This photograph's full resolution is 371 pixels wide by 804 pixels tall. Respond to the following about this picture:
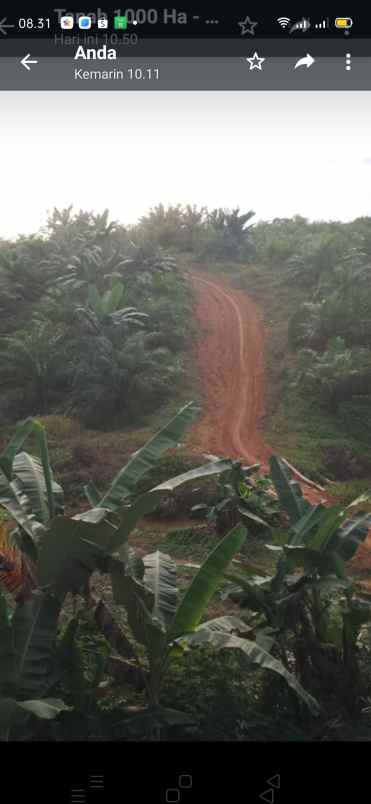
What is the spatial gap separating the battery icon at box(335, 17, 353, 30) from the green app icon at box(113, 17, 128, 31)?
2.81ft

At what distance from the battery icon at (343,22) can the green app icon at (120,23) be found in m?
0.86

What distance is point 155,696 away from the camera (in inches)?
151

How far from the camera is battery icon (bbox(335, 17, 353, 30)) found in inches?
106

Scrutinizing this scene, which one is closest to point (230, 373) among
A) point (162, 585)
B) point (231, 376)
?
point (231, 376)

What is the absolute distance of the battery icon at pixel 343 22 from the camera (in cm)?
269

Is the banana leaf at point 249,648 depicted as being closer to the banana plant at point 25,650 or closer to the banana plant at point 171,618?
the banana plant at point 171,618

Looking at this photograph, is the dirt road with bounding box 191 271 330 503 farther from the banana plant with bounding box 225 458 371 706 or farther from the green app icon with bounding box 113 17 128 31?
the green app icon with bounding box 113 17 128 31

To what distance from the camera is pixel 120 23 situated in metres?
2.73

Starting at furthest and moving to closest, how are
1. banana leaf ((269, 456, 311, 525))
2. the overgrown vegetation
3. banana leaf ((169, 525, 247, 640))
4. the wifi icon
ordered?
1. banana leaf ((269, 456, 311, 525))
2. the overgrown vegetation
3. banana leaf ((169, 525, 247, 640))
4. the wifi icon
